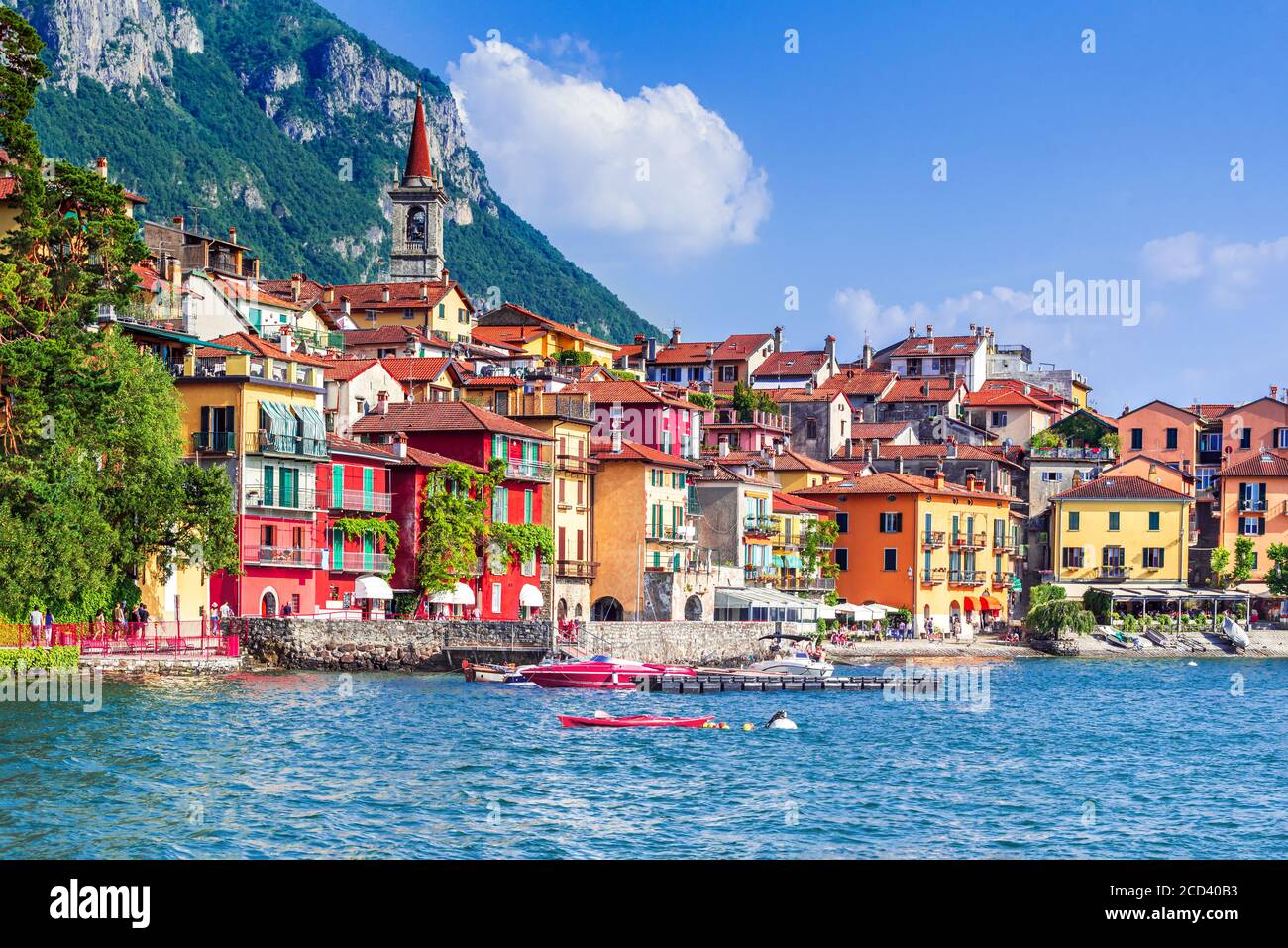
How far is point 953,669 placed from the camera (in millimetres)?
79812

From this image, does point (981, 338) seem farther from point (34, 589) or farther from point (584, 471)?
point (34, 589)

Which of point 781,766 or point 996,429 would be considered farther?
point 996,429

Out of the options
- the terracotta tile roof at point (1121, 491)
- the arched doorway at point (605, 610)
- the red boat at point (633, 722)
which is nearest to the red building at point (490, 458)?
the arched doorway at point (605, 610)

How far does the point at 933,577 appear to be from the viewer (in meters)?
98.1

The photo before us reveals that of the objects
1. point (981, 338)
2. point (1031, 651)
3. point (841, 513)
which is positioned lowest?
point (1031, 651)

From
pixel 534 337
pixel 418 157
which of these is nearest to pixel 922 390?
pixel 534 337

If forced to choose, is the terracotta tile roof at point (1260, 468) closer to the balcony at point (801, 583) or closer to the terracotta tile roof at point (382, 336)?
the balcony at point (801, 583)

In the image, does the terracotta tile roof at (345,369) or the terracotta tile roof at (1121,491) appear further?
the terracotta tile roof at (1121,491)

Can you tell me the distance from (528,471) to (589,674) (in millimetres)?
15934

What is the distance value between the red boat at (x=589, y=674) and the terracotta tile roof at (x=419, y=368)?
84.2 feet

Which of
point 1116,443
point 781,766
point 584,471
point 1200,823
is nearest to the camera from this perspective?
point 1200,823

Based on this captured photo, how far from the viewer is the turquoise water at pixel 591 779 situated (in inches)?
1115
